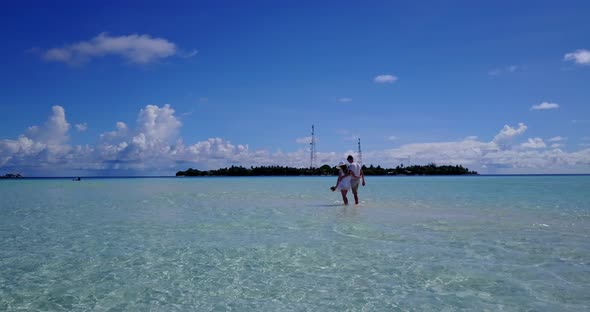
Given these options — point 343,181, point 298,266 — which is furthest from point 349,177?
point 298,266

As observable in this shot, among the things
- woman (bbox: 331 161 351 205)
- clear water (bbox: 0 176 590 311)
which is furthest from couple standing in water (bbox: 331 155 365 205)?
clear water (bbox: 0 176 590 311)

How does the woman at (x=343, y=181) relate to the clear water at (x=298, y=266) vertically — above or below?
above

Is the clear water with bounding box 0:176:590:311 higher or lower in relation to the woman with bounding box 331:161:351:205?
lower

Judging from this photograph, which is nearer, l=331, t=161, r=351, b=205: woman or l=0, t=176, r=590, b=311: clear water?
l=0, t=176, r=590, b=311: clear water

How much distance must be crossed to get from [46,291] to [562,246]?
10069 millimetres

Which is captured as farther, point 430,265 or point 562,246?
point 562,246

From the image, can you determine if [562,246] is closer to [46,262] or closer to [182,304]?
[182,304]

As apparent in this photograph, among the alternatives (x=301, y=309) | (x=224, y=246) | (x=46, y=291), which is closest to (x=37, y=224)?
(x=224, y=246)

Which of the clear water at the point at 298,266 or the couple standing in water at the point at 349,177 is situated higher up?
the couple standing in water at the point at 349,177

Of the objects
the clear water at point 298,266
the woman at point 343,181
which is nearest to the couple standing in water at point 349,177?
the woman at point 343,181

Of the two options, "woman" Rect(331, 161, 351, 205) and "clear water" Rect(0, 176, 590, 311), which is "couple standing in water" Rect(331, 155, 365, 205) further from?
"clear water" Rect(0, 176, 590, 311)

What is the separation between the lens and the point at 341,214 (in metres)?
15.6

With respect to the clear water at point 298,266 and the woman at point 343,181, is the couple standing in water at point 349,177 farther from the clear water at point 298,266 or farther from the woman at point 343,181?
the clear water at point 298,266

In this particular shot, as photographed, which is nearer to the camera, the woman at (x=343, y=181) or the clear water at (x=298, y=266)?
the clear water at (x=298, y=266)
